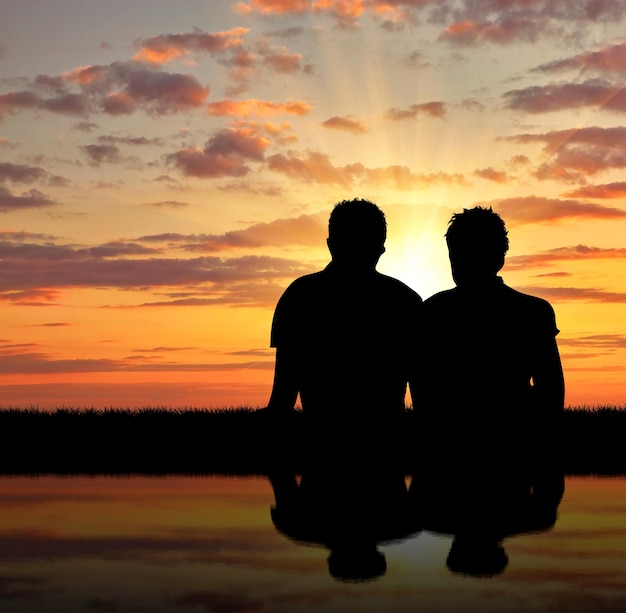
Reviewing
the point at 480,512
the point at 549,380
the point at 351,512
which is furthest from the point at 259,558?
the point at 549,380

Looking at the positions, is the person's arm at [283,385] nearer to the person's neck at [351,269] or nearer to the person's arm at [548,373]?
the person's neck at [351,269]

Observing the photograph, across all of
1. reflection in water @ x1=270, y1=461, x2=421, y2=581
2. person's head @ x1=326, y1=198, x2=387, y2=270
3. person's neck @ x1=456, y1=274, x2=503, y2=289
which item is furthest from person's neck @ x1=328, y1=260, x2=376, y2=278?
reflection in water @ x1=270, y1=461, x2=421, y2=581

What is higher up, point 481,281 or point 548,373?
point 481,281

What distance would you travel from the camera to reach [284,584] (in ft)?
19.5

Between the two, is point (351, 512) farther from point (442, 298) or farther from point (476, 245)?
point (476, 245)

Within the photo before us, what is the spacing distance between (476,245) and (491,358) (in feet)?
2.50

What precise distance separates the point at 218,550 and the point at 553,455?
96.5 inches

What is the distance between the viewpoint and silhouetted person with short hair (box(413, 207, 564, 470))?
7277mm

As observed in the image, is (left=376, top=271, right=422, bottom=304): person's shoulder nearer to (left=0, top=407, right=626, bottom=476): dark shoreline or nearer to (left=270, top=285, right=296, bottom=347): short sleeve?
(left=270, top=285, right=296, bottom=347): short sleeve

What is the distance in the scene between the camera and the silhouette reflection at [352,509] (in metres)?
7.16

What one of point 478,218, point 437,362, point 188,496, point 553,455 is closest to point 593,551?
point 553,455

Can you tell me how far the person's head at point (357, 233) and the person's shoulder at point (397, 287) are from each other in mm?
118

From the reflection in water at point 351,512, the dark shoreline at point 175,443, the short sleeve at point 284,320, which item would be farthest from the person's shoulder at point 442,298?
the dark shoreline at point 175,443

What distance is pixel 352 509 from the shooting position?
25.4 feet
